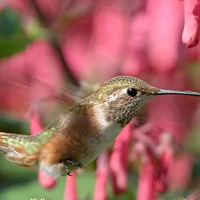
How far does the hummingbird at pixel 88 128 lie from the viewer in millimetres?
1487

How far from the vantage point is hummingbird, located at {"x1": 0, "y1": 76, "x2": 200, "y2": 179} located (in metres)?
1.49

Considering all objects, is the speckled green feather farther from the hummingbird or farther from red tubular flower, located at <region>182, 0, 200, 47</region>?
red tubular flower, located at <region>182, 0, 200, 47</region>

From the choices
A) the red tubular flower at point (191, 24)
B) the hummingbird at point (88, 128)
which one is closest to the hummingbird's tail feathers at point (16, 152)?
the hummingbird at point (88, 128)

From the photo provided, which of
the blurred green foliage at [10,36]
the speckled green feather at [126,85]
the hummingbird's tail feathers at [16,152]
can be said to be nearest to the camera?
the speckled green feather at [126,85]

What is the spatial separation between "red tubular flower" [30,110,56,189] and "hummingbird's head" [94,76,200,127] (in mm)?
309

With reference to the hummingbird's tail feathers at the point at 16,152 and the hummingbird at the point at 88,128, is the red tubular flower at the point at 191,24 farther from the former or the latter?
the hummingbird's tail feathers at the point at 16,152

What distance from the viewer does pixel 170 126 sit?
2041 mm

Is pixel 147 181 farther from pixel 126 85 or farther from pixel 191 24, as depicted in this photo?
pixel 191 24

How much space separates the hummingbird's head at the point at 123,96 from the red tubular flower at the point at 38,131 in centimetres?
31

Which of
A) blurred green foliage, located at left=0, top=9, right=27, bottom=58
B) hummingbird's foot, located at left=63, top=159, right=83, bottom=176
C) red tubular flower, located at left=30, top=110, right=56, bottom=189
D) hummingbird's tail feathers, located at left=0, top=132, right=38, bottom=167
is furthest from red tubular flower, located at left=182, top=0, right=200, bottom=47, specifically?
blurred green foliage, located at left=0, top=9, right=27, bottom=58

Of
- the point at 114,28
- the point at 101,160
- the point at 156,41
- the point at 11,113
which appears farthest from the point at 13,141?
the point at 114,28

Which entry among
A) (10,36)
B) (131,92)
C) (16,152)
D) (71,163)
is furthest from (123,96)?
(10,36)

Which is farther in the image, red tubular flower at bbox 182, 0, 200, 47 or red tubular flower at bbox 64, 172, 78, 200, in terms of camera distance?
red tubular flower at bbox 64, 172, 78, 200

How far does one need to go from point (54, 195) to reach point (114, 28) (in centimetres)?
57
